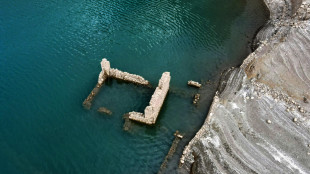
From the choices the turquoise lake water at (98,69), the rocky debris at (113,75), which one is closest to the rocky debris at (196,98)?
the turquoise lake water at (98,69)

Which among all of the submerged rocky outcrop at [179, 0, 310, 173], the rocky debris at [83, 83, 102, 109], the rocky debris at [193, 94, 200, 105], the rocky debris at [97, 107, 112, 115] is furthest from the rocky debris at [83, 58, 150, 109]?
the submerged rocky outcrop at [179, 0, 310, 173]

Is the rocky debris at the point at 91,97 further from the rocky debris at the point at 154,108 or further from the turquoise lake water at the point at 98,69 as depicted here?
the rocky debris at the point at 154,108

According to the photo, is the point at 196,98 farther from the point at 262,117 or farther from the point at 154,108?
the point at 262,117

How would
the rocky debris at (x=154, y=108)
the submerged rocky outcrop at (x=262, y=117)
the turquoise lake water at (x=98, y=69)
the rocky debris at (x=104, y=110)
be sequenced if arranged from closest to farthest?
the submerged rocky outcrop at (x=262, y=117) < the turquoise lake water at (x=98, y=69) < the rocky debris at (x=154, y=108) < the rocky debris at (x=104, y=110)

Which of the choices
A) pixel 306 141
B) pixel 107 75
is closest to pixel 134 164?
pixel 107 75

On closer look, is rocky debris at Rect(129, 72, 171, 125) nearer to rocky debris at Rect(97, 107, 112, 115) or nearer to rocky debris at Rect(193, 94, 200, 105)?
rocky debris at Rect(97, 107, 112, 115)
